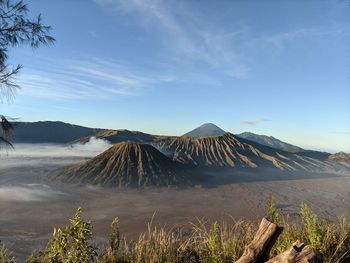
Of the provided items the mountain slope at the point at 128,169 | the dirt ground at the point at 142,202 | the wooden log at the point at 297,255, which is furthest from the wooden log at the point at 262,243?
the mountain slope at the point at 128,169

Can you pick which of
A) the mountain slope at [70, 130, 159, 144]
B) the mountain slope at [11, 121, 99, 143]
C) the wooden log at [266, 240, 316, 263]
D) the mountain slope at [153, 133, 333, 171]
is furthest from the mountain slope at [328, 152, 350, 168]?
the wooden log at [266, 240, 316, 263]

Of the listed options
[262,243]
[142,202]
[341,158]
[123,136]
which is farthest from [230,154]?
[262,243]

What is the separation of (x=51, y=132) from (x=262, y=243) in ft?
373

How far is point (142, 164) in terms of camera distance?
48969mm

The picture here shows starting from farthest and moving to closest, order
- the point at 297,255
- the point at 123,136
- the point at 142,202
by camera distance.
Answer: the point at 123,136 → the point at 142,202 → the point at 297,255

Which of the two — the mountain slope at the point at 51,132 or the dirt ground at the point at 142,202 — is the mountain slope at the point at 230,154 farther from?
the mountain slope at the point at 51,132

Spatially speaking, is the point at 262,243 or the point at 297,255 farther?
the point at 262,243

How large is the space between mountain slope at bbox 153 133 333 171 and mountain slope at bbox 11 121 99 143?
4602cm

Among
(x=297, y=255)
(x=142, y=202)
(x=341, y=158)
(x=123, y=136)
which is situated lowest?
(x=142, y=202)

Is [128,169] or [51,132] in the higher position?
[51,132]

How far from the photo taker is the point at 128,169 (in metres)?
47.7

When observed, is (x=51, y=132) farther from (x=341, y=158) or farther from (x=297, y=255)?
(x=297, y=255)

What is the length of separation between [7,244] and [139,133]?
211ft

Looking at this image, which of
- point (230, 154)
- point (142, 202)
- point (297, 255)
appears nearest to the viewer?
point (297, 255)
